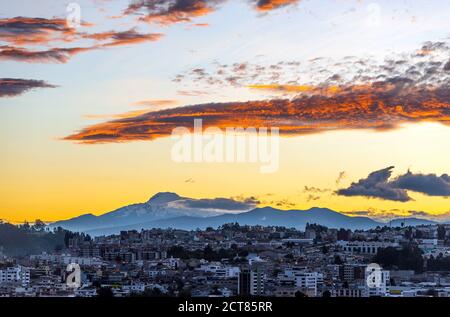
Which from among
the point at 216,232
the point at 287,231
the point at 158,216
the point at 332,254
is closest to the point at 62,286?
the point at 158,216

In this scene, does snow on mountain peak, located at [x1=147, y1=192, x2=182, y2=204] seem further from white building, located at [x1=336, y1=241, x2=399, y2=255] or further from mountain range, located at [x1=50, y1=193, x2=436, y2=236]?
white building, located at [x1=336, y1=241, x2=399, y2=255]

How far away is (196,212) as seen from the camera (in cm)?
938

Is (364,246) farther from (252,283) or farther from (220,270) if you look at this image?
(252,283)

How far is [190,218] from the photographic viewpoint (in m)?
9.52

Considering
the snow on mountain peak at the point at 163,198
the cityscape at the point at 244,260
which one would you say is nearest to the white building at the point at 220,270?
the cityscape at the point at 244,260

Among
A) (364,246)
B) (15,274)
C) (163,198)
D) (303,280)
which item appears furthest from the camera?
(364,246)

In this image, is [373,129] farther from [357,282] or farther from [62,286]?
[62,286]

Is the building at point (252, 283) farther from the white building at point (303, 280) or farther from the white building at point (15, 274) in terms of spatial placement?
the white building at point (15, 274)

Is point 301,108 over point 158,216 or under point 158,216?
over

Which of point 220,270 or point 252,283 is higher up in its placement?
point 252,283

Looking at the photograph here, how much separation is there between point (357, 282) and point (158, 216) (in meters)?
2.38

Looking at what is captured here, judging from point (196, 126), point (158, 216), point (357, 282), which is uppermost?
point (196, 126)

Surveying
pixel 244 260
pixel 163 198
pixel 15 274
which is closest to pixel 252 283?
pixel 163 198
